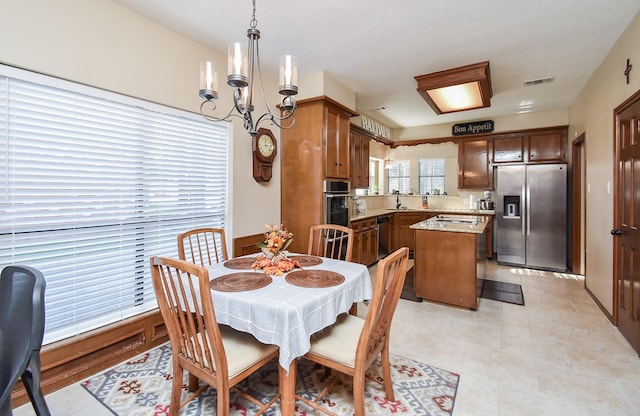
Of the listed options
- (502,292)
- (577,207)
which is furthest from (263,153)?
(577,207)

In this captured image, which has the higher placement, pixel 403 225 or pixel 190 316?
pixel 403 225

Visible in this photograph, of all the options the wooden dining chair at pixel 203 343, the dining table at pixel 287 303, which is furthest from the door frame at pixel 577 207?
the wooden dining chair at pixel 203 343

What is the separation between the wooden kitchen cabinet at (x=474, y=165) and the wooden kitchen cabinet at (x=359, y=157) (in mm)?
2022

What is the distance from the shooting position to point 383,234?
573 cm

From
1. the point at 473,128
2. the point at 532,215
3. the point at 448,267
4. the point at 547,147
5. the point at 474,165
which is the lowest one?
the point at 448,267

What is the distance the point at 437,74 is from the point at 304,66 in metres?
1.54

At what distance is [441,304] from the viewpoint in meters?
3.53

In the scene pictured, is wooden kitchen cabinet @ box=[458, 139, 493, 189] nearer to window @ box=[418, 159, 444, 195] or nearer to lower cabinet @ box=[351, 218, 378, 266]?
window @ box=[418, 159, 444, 195]

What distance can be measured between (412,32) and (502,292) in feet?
10.8

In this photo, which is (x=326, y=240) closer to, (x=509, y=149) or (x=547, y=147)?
(x=509, y=149)

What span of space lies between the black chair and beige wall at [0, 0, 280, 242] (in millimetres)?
1568

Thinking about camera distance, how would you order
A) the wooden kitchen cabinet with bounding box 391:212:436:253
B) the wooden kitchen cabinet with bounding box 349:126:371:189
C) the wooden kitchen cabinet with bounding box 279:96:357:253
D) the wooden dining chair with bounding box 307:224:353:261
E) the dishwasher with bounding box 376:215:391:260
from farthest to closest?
the wooden kitchen cabinet with bounding box 391:212:436:253 < the dishwasher with bounding box 376:215:391:260 < the wooden kitchen cabinet with bounding box 349:126:371:189 < the wooden kitchen cabinet with bounding box 279:96:357:253 < the wooden dining chair with bounding box 307:224:353:261

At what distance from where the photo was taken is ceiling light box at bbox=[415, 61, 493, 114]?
337 centimetres

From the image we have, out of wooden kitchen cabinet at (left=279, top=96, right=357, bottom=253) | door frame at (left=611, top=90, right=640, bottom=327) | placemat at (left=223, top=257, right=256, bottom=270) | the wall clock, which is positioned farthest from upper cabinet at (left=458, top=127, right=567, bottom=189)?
placemat at (left=223, top=257, right=256, bottom=270)
